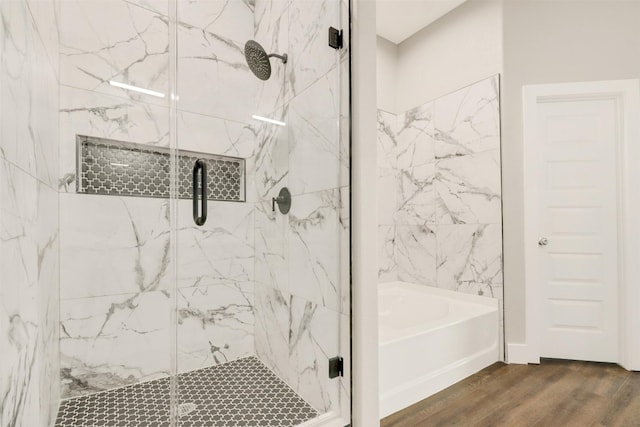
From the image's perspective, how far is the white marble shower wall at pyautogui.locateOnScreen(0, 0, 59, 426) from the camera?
0.73 metres

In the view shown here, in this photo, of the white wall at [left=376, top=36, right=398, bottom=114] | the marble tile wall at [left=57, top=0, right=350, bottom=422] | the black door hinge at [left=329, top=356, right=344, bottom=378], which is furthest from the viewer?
the white wall at [left=376, top=36, right=398, bottom=114]

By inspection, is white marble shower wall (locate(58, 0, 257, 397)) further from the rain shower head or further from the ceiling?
the ceiling

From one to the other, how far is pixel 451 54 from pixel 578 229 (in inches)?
71.6

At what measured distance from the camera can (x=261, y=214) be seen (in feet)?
6.16

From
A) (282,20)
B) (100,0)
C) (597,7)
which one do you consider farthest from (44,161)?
(597,7)

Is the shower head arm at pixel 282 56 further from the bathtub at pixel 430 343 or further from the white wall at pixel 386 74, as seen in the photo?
the white wall at pixel 386 74

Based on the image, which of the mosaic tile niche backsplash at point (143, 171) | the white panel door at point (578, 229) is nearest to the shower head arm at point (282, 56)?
the mosaic tile niche backsplash at point (143, 171)

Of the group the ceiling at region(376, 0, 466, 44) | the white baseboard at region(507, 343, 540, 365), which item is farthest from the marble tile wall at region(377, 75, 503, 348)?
the ceiling at region(376, 0, 466, 44)

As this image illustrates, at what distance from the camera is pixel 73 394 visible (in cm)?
163

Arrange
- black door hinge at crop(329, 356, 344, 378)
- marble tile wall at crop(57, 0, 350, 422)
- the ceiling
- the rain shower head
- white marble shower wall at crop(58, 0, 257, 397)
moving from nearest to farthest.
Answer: black door hinge at crop(329, 356, 344, 378) < marble tile wall at crop(57, 0, 350, 422) < white marble shower wall at crop(58, 0, 257, 397) < the rain shower head < the ceiling

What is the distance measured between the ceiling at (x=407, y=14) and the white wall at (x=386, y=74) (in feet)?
0.39

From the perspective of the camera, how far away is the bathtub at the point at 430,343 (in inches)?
72.9

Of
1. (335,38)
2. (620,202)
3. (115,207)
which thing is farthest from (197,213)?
(620,202)

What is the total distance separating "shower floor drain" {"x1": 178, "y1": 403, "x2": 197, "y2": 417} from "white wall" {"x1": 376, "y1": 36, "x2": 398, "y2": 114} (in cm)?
295
